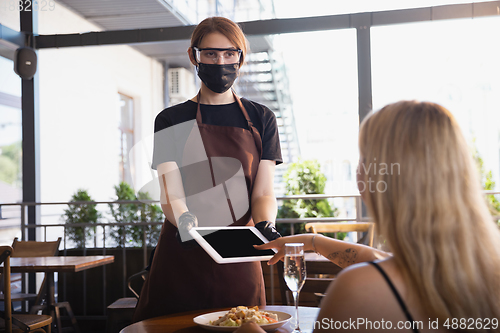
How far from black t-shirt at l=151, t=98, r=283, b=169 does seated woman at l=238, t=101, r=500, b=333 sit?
879mm

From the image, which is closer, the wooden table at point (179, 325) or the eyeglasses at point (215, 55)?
the wooden table at point (179, 325)

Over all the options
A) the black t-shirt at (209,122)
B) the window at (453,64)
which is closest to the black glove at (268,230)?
the black t-shirt at (209,122)

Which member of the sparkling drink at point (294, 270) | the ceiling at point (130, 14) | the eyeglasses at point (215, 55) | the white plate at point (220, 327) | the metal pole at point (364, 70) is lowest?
the white plate at point (220, 327)

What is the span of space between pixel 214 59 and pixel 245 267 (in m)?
0.73

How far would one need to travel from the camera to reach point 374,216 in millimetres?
807

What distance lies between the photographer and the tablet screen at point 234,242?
121 centimetres

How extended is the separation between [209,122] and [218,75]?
17 centimetres

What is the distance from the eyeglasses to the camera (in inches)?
62.3

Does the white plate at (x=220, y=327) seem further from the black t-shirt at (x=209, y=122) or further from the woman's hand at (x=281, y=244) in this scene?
the black t-shirt at (x=209, y=122)

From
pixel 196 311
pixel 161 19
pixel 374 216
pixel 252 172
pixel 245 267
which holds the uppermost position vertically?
pixel 161 19

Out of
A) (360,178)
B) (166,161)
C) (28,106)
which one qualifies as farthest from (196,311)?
(28,106)

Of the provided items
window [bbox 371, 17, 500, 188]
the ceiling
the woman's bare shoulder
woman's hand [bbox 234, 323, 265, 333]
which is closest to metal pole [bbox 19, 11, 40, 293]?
the ceiling

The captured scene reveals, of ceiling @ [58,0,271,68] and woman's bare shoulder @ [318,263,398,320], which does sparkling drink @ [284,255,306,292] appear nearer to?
woman's bare shoulder @ [318,263,398,320]

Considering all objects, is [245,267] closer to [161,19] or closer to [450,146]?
[450,146]
